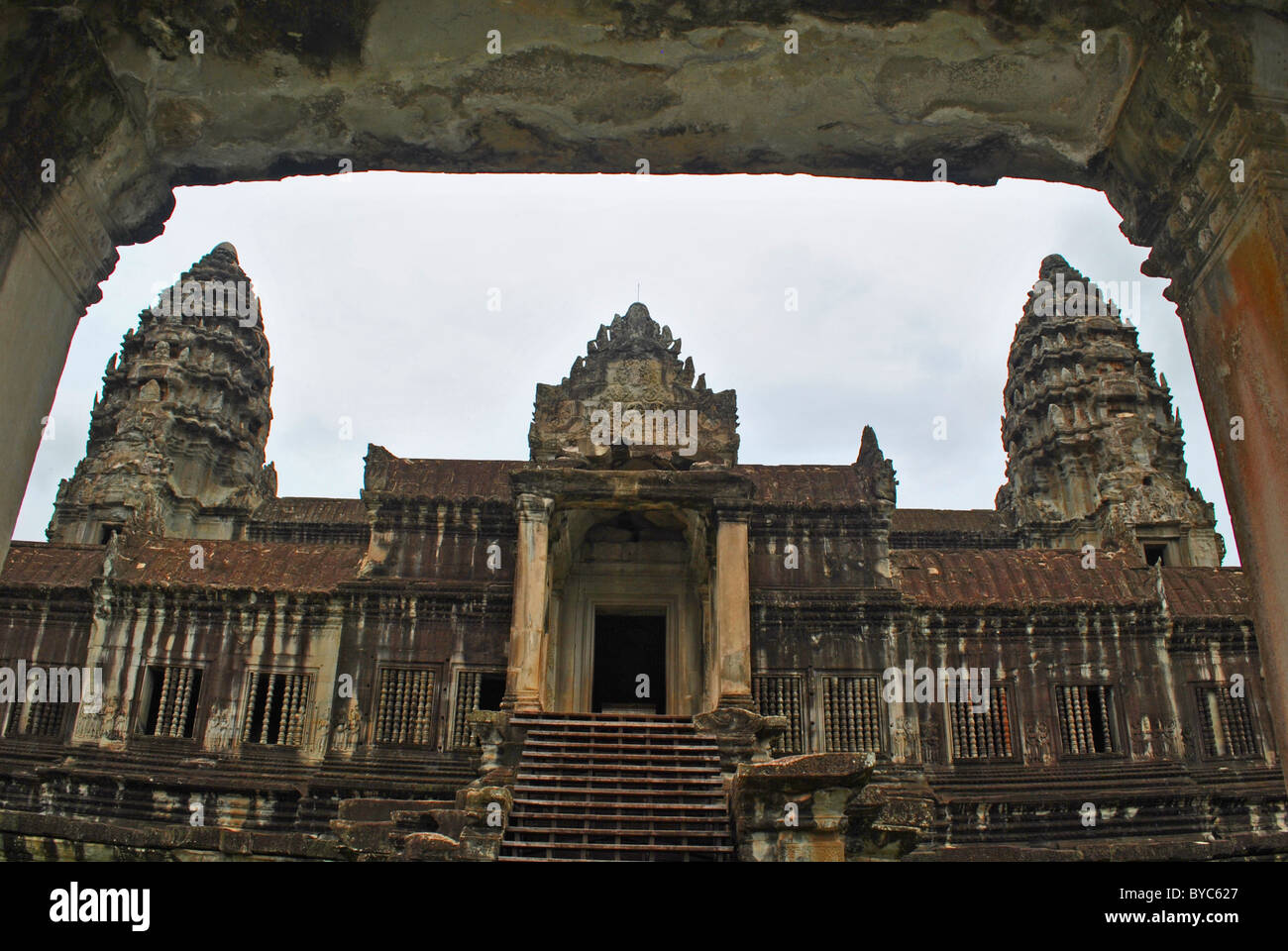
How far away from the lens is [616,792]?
10.9m

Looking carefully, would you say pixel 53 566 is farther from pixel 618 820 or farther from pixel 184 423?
pixel 618 820

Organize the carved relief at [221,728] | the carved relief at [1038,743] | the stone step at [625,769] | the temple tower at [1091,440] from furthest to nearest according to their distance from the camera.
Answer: the temple tower at [1091,440], the carved relief at [221,728], the carved relief at [1038,743], the stone step at [625,769]

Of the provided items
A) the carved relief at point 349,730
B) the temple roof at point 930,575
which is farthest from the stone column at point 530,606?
the temple roof at point 930,575

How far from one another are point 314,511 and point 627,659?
12908 mm

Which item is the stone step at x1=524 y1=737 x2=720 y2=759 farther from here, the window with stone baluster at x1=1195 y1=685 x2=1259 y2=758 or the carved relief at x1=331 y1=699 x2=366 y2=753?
the window with stone baluster at x1=1195 y1=685 x2=1259 y2=758

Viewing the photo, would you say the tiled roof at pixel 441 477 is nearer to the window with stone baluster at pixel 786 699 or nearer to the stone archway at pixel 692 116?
the window with stone baluster at pixel 786 699

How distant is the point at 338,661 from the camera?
16.4 m

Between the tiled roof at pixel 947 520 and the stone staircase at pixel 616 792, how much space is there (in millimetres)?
16182

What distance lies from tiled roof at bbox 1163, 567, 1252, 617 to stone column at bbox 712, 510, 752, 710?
27.2 ft

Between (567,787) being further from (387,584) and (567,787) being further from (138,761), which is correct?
(138,761)

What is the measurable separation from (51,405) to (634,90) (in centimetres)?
216

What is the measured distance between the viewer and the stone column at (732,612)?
44.8 ft

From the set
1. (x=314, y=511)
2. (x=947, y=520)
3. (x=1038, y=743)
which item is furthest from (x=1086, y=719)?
(x=314, y=511)
